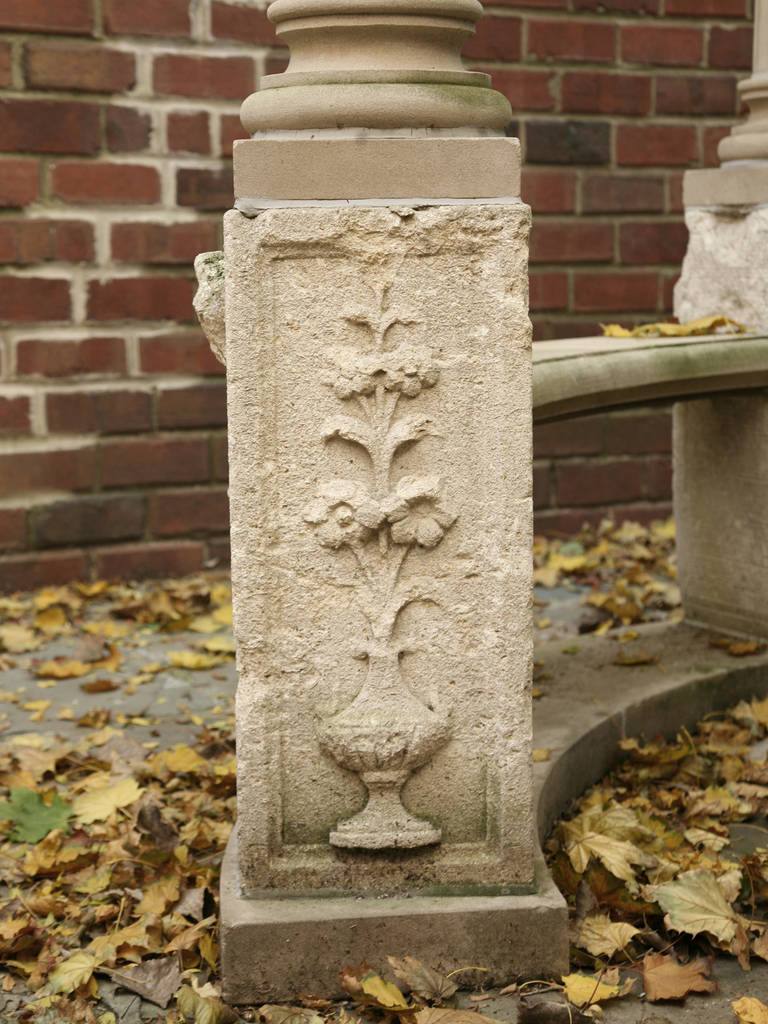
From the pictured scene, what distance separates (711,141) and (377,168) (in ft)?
12.2

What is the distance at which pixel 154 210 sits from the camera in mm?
4785

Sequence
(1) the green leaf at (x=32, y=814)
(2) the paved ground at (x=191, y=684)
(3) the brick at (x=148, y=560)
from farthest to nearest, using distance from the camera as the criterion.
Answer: (3) the brick at (x=148, y=560) → (2) the paved ground at (x=191, y=684) → (1) the green leaf at (x=32, y=814)

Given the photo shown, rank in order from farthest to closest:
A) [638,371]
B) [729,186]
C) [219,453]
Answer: [219,453] → [729,186] → [638,371]

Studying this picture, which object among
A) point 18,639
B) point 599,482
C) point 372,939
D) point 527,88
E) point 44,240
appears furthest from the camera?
point 599,482

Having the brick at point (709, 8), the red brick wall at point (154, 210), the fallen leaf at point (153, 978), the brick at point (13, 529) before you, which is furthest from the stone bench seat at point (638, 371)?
the brick at point (709, 8)

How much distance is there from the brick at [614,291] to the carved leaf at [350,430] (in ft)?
10.9

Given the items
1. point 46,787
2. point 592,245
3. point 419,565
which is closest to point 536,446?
point 592,245

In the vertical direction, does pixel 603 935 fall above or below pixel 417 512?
below

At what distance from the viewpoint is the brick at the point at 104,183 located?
4.64 metres

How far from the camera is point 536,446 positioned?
5.37 meters

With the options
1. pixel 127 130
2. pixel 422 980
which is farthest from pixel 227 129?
pixel 422 980

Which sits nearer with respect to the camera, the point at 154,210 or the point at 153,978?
the point at 153,978

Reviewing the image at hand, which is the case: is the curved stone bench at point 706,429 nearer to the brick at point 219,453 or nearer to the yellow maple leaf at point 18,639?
the brick at point 219,453

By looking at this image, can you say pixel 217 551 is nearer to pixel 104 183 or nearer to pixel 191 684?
pixel 191 684
